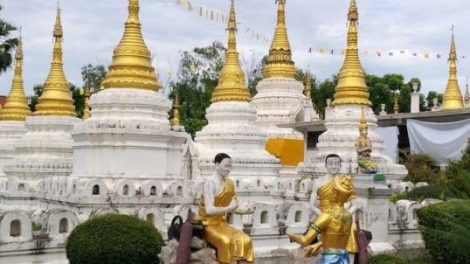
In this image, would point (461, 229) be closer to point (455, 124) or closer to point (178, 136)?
point (178, 136)

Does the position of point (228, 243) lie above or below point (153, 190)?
below

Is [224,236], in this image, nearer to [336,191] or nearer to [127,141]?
[336,191]

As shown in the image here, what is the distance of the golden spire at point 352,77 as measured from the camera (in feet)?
83.8

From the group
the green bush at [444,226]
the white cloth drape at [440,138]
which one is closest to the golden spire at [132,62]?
the green bush at [444,226]

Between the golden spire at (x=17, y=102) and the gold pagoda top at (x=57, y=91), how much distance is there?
161 inches

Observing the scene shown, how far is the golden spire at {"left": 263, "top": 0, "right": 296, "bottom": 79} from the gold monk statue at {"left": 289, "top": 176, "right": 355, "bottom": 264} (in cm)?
2259

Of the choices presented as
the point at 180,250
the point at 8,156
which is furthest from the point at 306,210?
the point at 8,156

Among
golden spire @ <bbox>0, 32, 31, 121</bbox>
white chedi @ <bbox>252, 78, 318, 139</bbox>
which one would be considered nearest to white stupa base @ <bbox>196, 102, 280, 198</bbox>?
white chedi @ <bbox>252, 78, 318, 139</bbox>

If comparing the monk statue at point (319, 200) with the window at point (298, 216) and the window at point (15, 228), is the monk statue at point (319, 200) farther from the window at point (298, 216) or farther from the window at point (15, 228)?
the window at point (298, 216)

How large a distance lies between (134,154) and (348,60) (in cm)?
1030

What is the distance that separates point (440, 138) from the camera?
28000mm

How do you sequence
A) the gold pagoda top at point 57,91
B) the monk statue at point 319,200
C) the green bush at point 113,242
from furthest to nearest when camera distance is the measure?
1. the gold pagoda top at point 57,91
2. the green bush at point 113,242
3. the monk statue at point 319,200

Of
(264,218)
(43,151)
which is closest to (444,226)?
(264,218)

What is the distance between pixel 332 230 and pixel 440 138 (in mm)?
19955
